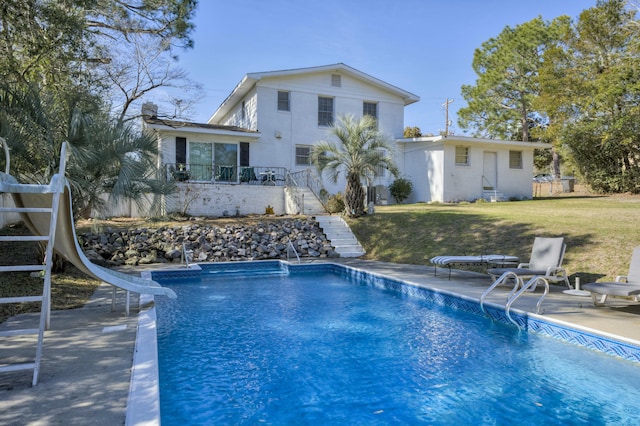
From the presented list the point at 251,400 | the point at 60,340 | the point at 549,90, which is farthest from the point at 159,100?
the point at 549,90

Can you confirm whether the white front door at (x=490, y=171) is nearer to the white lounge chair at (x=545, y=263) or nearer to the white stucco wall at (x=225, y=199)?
the white stucco wall at (x=225, y=199)

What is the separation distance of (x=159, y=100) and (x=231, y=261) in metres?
10.4

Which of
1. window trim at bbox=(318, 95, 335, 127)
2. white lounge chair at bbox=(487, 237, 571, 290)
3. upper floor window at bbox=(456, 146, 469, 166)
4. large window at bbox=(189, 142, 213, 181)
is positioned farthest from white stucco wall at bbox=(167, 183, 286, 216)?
white lounge chair at bbox=(487, 237, 571, 290)

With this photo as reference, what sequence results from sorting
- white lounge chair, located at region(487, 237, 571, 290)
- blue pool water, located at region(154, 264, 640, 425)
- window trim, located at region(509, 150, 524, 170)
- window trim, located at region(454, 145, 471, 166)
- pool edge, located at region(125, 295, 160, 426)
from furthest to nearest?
window trim, located at region(509, 150, 524, 170), window trim, located at region(454, 145, 471, 166), white lounge chair, located at region(487, 237, 571, 290), blue pool water, located at region(154, 264, 640, 425), pool edge, located at region(125, 295, 160, 426)

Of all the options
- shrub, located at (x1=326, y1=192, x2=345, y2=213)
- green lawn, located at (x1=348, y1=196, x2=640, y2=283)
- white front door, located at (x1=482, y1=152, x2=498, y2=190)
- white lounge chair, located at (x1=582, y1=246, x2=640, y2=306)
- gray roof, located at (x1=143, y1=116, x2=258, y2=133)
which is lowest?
white lounge chair, located at (x1=582, y1=246, x2=640, y2=306)

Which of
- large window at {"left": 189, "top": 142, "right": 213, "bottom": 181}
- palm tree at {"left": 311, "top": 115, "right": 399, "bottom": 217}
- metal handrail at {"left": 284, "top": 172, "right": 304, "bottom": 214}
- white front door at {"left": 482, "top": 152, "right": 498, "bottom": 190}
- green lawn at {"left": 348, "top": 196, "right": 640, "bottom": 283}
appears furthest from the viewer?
white front door at {"left": 482, "top": 152, "right": 498, "bottom": 190}

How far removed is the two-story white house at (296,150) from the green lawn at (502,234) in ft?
17.2

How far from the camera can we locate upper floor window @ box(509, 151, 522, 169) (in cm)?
2466

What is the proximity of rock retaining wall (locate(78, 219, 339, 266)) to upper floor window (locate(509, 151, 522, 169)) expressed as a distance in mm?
14113

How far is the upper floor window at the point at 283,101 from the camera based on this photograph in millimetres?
22234

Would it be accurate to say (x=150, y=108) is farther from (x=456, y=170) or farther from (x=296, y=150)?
(x=456, y=170)

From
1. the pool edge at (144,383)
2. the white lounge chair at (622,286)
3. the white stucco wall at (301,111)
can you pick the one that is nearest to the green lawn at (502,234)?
the white lounge chair at (622,286)

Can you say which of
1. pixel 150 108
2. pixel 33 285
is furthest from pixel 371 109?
pixel 33 285

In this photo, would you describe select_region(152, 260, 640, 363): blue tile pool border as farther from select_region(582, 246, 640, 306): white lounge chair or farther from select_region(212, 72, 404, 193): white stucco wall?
select_region(212, 72, 404, 193): white stucco wall
